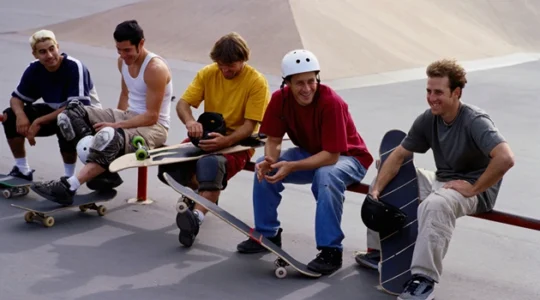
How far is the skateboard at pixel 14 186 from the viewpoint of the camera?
6.23 m

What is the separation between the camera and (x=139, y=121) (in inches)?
231

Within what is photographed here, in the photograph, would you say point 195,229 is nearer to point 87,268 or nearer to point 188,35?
point 87,268

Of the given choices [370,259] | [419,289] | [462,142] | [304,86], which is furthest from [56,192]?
[462,142]

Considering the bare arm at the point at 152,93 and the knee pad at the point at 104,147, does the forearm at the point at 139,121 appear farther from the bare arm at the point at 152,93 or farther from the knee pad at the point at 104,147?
the knee pad at the point at 104,147

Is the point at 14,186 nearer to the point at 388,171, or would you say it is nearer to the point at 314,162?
the point at 314,162

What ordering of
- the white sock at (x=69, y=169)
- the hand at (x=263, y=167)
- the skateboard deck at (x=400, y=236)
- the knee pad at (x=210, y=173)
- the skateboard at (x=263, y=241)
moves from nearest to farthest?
1. the skateboard deck at (x=400, y=236)
2. the skateboard at (x=263, y=241)
3. the hand at (x=263, y=167)
4. the knee pad at (x=210, y=173)
5. the white sock at (x=69, y=169)

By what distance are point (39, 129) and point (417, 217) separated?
3034 mm

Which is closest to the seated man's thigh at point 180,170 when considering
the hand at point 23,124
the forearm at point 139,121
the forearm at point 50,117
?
the forearm at point 139,121

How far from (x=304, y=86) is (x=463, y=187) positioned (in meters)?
1.10

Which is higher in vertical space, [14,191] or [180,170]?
[180,170]

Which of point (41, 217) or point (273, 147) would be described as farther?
point (41, 217)

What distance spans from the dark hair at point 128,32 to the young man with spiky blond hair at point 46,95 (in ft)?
1.77

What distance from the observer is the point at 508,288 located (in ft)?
15.7

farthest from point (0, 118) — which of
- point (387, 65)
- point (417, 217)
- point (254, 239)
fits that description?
point (387, 65)
